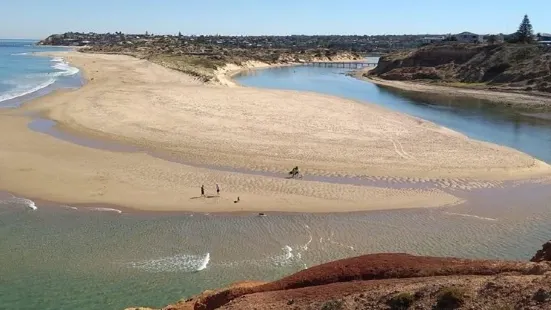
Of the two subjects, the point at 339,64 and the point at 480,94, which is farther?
the point at 339,64

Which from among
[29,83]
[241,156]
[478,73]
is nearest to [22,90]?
[29,83]

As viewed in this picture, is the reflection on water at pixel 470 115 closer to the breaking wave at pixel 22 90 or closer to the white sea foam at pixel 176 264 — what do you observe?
the white sea foam at pixel 176 264

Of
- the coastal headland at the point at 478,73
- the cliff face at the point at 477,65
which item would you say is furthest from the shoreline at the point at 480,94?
the cliff face at the point at 477,65

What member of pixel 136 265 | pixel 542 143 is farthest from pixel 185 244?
pixel 542 143

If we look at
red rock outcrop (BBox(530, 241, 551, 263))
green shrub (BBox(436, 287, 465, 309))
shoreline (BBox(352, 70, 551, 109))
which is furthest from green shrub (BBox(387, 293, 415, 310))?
shoreline (BBox(352, 70, 551, 109))

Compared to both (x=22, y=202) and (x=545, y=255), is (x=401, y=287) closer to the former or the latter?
(x=545, y=255)

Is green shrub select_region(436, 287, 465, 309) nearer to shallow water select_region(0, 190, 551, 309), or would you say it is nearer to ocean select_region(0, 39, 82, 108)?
shallow water select_region(0, 190, 551, 309)
